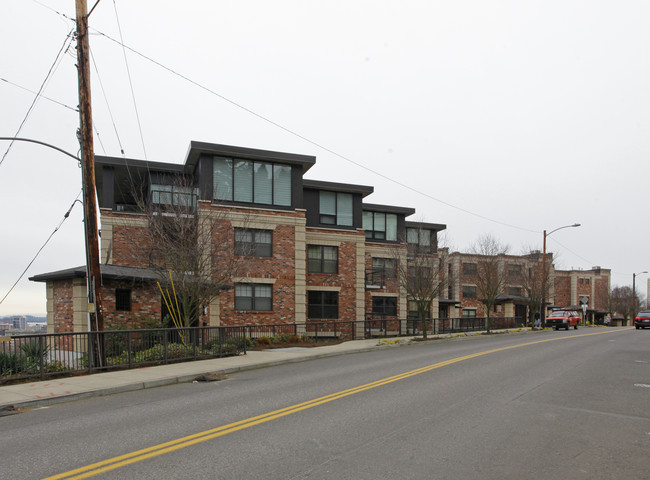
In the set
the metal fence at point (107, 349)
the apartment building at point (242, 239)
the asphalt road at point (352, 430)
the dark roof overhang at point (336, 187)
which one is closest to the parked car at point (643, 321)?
the apartment building at point (242, 239)

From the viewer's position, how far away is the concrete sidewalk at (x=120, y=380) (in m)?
9.87

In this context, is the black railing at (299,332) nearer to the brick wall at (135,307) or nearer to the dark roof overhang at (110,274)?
the brick wall at (135,307)

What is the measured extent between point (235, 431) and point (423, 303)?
2121 cm

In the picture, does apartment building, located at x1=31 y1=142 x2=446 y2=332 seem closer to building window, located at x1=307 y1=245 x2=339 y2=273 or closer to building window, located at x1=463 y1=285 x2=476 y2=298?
building window, located at x1=307 y1=245 x2=339 y2=273

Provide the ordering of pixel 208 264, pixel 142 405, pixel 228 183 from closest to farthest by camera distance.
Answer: pixel 142 405 → pixel 208 264 → pixel 228 183

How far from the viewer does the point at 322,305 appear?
30125mm

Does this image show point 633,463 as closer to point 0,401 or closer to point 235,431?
point 235,431

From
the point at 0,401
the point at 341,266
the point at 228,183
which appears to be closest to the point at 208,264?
the point at 228,183

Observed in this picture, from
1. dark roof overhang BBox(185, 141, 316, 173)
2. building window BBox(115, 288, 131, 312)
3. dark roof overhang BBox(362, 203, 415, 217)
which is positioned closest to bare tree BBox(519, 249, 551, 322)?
dark roof overhang BBox(362, 203, 415, 217)

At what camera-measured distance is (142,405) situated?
9.27 meters

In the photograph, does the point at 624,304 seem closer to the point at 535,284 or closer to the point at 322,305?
the point at 535,284

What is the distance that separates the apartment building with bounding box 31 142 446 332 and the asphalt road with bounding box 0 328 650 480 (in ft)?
37.1

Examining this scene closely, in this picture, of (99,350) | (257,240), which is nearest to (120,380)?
(99,350)

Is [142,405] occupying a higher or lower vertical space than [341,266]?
lower
